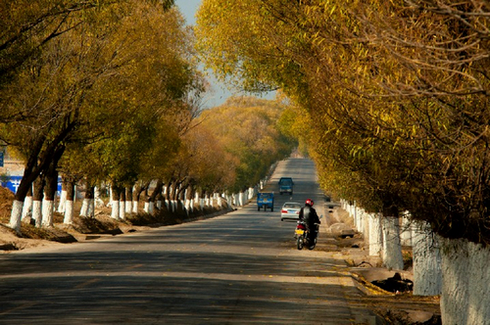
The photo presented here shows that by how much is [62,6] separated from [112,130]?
1735 centimetres

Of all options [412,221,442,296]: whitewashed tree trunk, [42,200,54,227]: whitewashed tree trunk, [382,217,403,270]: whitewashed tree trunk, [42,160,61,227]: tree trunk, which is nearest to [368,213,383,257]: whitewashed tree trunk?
[382,217,403,270]: whitewashed tree trunk

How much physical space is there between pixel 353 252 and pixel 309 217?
8.01ft

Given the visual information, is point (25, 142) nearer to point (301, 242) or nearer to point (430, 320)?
point (301, 242)

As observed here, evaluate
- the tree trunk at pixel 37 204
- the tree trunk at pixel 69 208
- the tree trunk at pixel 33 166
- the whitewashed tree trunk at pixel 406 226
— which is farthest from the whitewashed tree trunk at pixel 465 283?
the tree trunk at pixel 69 208

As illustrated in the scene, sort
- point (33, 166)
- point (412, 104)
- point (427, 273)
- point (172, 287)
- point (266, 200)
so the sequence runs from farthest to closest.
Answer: point (266, 200) < point (33, 166) < point (427, 273) < point (172, 287) < point (412, 104)

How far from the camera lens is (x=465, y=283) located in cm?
1452

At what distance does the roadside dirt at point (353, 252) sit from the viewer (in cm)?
1642

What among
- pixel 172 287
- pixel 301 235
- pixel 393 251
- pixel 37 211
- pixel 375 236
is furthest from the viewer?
pixel 37 211

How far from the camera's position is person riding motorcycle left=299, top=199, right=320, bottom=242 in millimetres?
34062

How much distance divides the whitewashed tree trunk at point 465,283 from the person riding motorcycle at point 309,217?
18984 millimetres

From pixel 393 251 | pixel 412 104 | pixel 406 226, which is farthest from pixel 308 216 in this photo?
pixel 412 104

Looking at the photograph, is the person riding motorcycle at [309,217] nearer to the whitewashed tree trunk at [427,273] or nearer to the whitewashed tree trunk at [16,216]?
the whitewashed tree trunk at [16,216]

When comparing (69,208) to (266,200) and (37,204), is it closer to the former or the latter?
(37,204)

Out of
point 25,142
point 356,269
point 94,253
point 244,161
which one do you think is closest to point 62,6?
point 94,253
